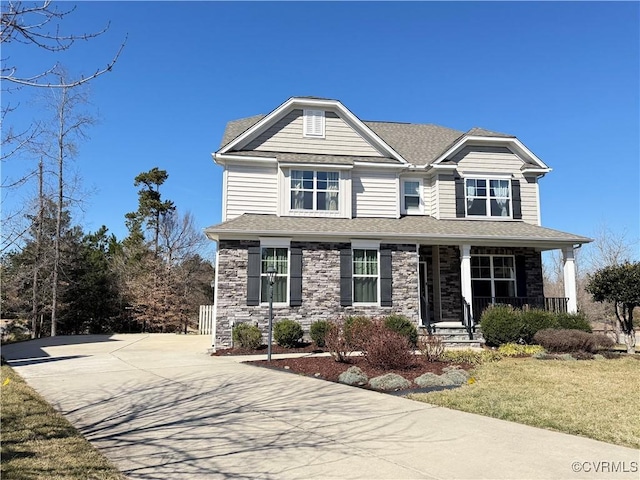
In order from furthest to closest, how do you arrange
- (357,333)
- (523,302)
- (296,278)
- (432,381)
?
(523,302)
(296,278)
(357,333)
(432,381)

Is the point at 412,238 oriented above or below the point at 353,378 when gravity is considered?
above

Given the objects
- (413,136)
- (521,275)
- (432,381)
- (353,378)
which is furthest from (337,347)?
(413,136)

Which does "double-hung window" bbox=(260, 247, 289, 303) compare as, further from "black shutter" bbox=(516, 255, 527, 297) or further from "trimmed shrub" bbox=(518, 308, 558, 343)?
"black shutter" bbox=(516, 255, 527, 297)

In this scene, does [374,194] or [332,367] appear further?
[374,194]

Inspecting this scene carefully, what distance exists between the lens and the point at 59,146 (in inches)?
861

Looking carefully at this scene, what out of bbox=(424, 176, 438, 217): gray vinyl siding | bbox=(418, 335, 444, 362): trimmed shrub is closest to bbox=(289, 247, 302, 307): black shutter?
bbox=(418, 335, 444, 362): trimmed shrub

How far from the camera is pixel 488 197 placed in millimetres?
17312

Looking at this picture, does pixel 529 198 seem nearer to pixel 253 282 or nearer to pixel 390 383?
pixel 253 282

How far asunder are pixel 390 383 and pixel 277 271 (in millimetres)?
7098

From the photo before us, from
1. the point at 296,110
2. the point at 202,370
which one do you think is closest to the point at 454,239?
the point at 296,110

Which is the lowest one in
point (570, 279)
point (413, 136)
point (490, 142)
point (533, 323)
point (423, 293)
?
point (533, 323)

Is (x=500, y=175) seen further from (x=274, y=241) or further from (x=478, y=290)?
(x=274, y=241)

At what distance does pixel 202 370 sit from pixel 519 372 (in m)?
6.78

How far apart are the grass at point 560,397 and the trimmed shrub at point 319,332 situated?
4896 mm
